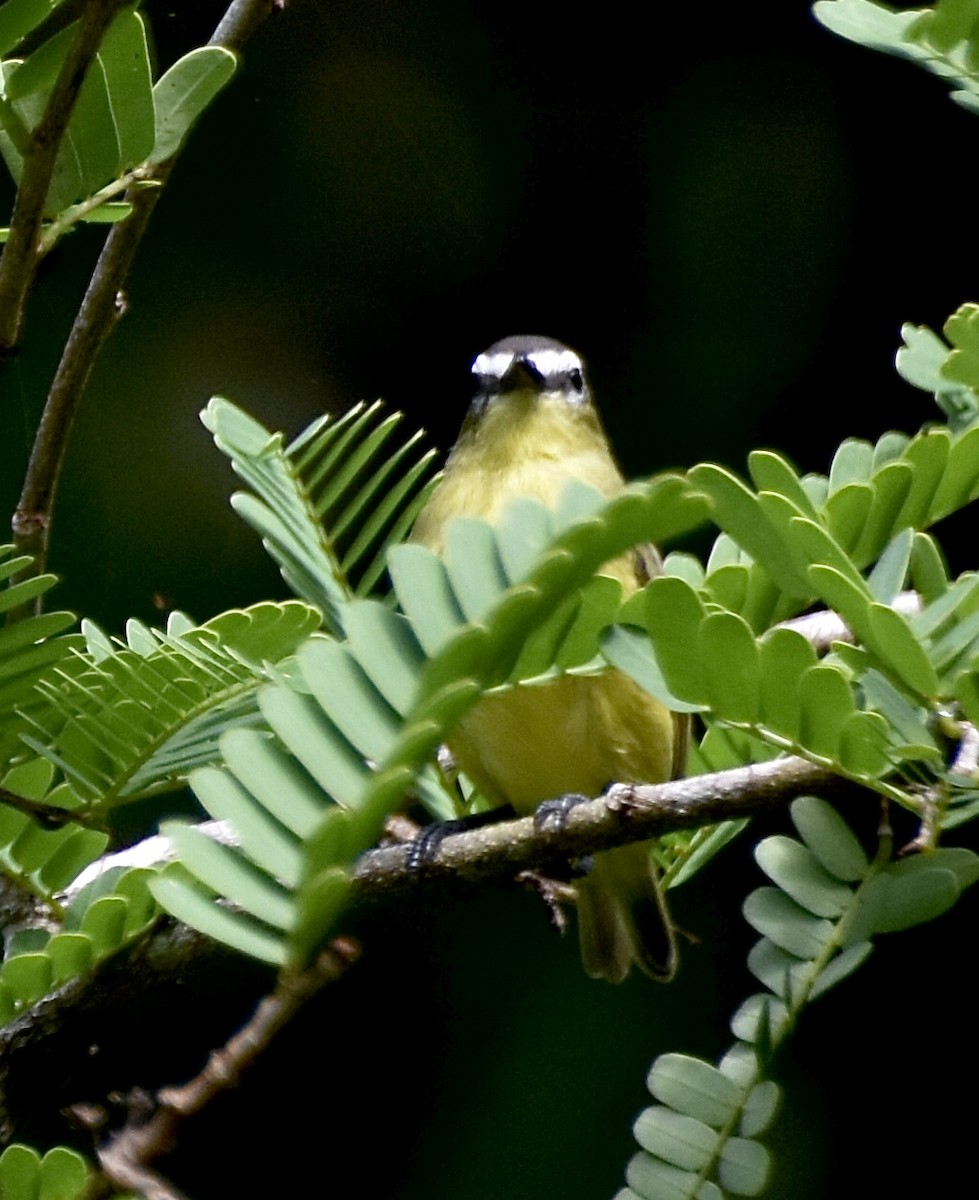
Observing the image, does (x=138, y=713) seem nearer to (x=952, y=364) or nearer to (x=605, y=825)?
(x=605, y=825)

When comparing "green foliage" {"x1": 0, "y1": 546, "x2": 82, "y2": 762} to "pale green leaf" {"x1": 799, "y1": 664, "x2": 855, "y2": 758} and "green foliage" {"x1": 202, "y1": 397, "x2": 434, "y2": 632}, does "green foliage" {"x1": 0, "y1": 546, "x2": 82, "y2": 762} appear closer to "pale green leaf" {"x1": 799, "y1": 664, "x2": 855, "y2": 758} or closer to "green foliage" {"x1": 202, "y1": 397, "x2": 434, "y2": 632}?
"green foliage" {"x1": 202, "y1": 397, "x2": 434, "y2": 632}

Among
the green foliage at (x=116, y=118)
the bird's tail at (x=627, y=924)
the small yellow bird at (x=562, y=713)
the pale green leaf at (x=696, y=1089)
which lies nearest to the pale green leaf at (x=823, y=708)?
the pale green leaf at (x=696, y=1089)

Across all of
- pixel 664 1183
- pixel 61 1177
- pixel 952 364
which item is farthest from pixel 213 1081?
pixel 952 364

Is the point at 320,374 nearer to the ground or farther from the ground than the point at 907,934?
farther from the ground

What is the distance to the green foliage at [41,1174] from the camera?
30.4 inches

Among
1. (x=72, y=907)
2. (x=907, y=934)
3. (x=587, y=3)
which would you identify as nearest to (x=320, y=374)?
(x=587, y=3)

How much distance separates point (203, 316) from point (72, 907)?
2181 mm

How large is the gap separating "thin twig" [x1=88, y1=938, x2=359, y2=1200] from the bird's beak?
1.43 metres

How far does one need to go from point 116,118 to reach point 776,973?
594 millimetres

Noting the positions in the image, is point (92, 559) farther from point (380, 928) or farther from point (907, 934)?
point (907, 934)

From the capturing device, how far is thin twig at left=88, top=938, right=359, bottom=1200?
0.52 meters

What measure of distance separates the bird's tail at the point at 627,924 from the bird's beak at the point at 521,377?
0.55 m

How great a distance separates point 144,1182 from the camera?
539 mm

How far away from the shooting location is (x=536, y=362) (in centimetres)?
196
